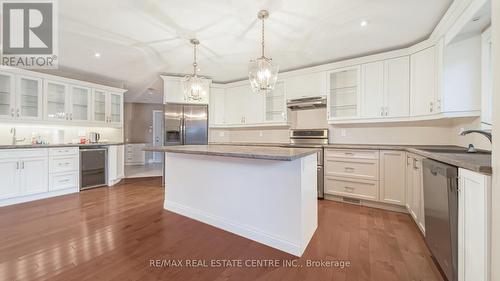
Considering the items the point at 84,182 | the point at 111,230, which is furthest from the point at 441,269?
the point at 84,182

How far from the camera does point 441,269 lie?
1619 mm

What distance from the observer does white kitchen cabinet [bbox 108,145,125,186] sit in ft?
14.2

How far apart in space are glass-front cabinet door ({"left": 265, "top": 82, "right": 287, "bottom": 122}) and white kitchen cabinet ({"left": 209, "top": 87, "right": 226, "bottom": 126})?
1181mm

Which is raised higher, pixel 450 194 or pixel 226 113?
pixel 226 113

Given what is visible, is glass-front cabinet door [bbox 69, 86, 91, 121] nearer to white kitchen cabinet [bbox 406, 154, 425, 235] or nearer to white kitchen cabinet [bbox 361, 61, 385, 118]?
white kitchen cabinet [bbox 361, 61, 385, 118]

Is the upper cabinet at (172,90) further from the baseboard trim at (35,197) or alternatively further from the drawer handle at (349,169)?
the drawer handle at (349,169)

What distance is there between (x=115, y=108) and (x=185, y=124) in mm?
1882

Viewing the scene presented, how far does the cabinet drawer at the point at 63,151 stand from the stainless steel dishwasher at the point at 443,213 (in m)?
5.34

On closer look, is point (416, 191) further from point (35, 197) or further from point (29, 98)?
point (29, 98)

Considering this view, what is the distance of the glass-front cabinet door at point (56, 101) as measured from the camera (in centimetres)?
371

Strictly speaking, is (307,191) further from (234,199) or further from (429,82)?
(429,82)

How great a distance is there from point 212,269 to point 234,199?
734 millimetres

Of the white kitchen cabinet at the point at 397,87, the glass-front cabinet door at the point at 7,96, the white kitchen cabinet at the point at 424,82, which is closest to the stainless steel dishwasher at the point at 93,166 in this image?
the glass-front cabinet door at the point at 7,96

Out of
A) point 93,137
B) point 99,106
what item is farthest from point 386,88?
point 93,137
